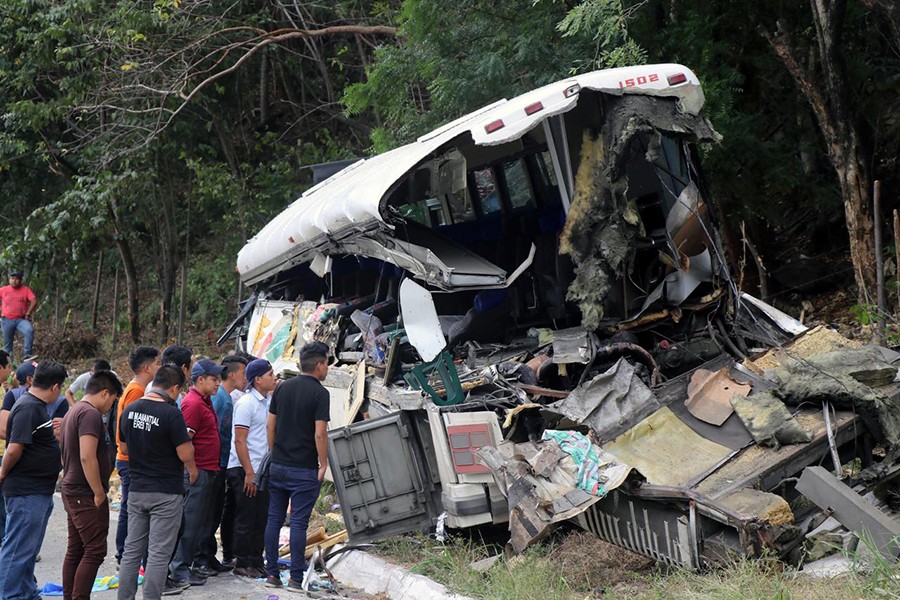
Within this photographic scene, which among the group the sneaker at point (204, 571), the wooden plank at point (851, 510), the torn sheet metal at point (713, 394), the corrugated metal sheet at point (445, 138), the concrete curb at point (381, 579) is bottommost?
the concrete curb at point (381, 579)

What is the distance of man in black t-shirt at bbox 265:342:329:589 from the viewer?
684cm

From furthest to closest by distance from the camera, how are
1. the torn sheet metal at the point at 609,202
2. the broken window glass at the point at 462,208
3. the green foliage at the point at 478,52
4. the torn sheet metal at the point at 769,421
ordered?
1. the green foliage at the point at 478,52
2. the broken window glass at the point at 462,208
3. the torn sheet metal at the point at 609,202
4. the torn sheet metal at the point at 769,421

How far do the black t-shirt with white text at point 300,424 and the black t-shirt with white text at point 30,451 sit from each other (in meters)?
1.45

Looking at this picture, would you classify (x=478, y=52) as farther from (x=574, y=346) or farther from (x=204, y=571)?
(x=204, y=571)

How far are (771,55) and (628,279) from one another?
626 cm

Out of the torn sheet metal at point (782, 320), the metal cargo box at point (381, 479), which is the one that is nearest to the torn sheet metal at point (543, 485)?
the metal cargo box at point (381, 479)

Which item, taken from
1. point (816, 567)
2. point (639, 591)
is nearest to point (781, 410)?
point (816, 567)

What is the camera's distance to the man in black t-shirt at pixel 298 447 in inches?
269

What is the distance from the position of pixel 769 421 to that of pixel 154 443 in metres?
3.90

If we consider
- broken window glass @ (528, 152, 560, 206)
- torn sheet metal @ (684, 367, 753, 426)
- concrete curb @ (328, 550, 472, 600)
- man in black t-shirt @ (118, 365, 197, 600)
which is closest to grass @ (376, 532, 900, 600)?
concrete curb @ (328, 550, 472, 600)

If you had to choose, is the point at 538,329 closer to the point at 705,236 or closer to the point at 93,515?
the point at 705,236

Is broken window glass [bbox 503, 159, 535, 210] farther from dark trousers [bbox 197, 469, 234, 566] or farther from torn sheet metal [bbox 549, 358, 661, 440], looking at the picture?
dark trousers [bbox 197, 469, 234, 566]

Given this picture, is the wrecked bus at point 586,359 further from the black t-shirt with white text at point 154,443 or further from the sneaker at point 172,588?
the black t-shirt with white text at point 154,443

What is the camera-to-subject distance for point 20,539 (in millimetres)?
6242
